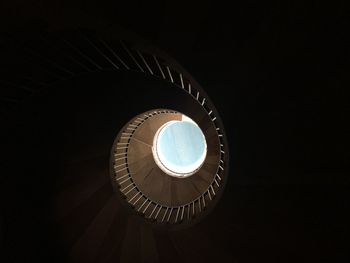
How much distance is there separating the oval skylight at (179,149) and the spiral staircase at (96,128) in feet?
9.56

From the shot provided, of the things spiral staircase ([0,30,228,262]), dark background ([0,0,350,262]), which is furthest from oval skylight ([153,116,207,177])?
dark background ([0,0,350,262])

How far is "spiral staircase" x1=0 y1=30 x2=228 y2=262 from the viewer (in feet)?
15.5

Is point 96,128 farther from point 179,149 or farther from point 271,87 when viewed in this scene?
point 179,149

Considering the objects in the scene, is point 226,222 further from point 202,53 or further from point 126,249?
point 202,53

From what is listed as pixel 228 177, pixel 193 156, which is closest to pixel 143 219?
pixel 228 177

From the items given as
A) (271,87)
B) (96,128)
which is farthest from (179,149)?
(271,87)

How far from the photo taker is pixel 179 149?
11891 mm

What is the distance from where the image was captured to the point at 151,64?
486 centimetres

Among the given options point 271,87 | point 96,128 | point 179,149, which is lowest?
point 179,149

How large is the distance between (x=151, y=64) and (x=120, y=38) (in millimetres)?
951

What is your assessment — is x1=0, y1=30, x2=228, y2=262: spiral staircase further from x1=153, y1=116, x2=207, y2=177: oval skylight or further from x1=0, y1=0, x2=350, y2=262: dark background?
x1=153, y1=116, x2=207, y2=177: oval skylight

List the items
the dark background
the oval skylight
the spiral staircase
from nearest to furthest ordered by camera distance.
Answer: the dark background, the spiral staircase, the oval skylight

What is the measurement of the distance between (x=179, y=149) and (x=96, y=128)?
6.14 m

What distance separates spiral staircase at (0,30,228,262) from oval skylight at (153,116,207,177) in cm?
291
